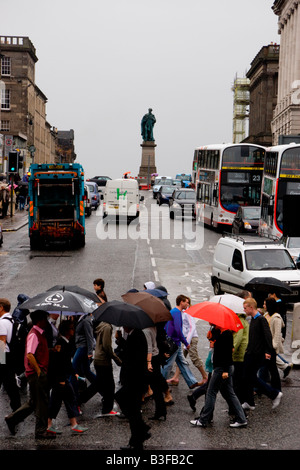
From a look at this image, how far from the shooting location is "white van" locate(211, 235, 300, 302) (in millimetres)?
19844

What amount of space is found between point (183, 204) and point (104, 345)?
1534 inches

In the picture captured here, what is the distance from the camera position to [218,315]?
1055cm

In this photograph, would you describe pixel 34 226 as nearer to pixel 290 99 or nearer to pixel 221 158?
pixel 221 158

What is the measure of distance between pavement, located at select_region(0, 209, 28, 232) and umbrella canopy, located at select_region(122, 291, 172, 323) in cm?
2852

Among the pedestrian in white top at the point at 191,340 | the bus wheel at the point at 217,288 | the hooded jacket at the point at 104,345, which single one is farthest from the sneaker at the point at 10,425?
the bus wheel at the point at 217,288

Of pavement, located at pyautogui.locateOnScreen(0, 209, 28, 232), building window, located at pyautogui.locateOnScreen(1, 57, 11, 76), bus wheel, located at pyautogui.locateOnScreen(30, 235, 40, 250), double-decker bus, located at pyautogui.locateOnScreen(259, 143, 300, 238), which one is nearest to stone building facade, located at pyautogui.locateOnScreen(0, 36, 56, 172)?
building window, located at pyautogui.locateOnScreen(1, 57, 11, 76)

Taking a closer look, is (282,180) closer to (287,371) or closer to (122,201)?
(122,201)

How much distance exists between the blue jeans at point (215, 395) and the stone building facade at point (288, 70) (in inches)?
2794

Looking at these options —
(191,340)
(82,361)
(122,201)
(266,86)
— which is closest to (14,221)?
(122,201)

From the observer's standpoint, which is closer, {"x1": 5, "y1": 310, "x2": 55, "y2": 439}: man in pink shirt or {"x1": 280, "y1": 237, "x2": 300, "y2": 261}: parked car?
{"x1": 5, "y1": 310, "x2": 55, "y2": 439}: man in pink shirt

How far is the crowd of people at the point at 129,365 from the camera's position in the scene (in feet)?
32.4

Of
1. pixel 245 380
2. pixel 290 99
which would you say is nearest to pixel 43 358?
pixel 245 380

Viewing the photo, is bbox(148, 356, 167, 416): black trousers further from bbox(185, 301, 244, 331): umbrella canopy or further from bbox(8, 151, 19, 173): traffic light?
bbox(8, 151, 19, 173): traffic light

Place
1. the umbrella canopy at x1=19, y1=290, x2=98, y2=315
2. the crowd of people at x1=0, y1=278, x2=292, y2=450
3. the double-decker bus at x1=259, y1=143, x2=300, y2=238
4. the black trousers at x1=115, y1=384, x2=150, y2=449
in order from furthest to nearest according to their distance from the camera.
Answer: the double-decker bus at x1=259, y1=143, x2=300, y2=238, the umbrella canopy at x1=19, y1=290, x2=98, y2=315, the crowd of people at x1=0, y1=278, x2=292, y2=450, the black trousers at x1=115, y1=384, x2=150, y2=449
